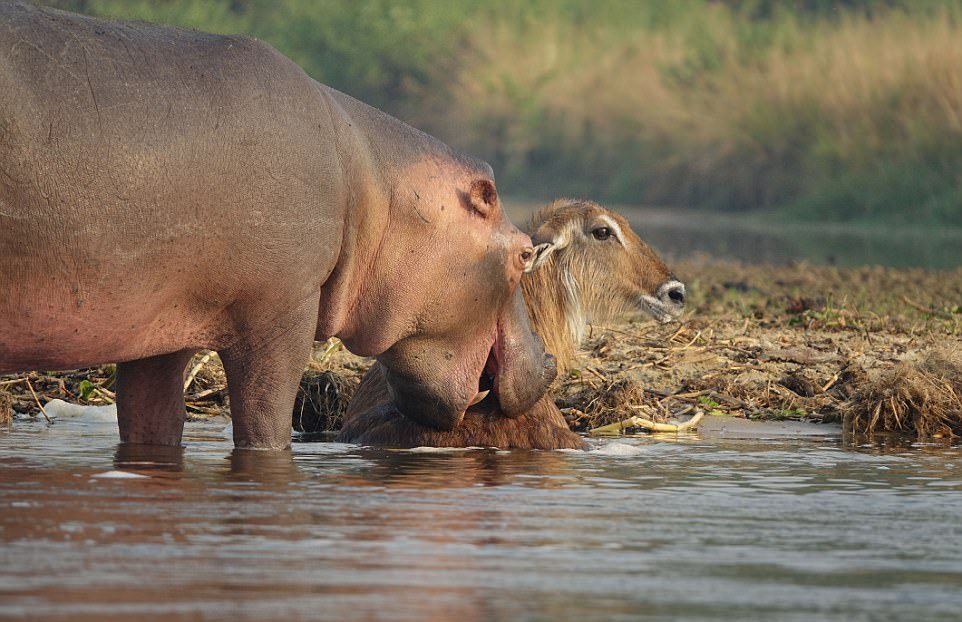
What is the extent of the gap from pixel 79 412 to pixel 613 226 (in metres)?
2.45

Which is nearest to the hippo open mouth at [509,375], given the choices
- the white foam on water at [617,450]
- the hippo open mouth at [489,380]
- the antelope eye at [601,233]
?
the hippo open mouth at [489,380]

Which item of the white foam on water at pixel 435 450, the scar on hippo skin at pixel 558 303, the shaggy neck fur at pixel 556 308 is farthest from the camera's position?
the shaggy neck fur at pixel 556 308

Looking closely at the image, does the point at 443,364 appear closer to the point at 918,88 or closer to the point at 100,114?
the point at 100,114

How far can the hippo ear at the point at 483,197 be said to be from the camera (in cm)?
707

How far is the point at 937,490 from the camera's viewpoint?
20.4 feet

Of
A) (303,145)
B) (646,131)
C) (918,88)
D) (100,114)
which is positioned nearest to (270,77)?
(303,145)

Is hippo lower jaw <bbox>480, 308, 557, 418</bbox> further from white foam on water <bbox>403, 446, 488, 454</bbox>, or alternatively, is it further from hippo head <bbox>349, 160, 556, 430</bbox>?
white foam on water <bbox>403, 446, 488, 454</bbox>

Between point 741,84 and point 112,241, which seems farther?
point 741,84

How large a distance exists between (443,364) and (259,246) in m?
1.07

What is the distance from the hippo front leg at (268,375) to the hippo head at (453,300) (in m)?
0.44

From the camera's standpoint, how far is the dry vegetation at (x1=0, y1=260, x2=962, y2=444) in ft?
27.1

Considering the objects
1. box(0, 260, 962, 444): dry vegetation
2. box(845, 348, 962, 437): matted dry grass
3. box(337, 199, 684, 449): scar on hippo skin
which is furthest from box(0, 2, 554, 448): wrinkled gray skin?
box(845, 348, 962, 437): matted dry grass

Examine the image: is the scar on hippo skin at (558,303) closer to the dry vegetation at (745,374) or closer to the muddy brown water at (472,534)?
the muddy brown water at (472,534)

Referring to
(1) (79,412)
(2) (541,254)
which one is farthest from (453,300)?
(1) (79,412)
